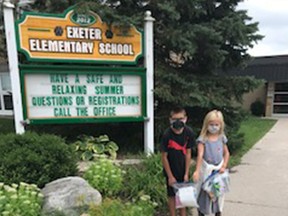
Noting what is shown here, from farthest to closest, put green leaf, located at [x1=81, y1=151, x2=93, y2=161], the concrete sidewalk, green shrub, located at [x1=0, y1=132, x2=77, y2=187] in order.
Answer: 1. green leaf, located at [x1=81, y1=151, x2=93, y2=161]
2. the concrete sidewalk
3. green shrub, located at [x1=0, y1=132, x2=77, y2=187]

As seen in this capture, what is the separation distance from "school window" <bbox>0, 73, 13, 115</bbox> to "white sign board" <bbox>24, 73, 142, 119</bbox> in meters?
11.3

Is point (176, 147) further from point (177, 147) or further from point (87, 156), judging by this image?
point (87, 156)

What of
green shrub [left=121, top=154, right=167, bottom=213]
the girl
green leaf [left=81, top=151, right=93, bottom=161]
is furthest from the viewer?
green leaf [left=81, top=151, right=93, bottom=161]

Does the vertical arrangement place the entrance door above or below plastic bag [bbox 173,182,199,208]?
below

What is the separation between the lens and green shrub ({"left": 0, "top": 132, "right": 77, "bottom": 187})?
139 inches

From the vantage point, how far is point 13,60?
15.5 ft

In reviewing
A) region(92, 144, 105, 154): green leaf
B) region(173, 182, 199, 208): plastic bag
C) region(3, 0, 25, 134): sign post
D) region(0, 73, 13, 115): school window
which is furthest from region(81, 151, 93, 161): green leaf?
region(0, 73, 13, 115): school window

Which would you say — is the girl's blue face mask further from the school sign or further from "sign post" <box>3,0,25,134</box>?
"sign post" <box>3,0,25,134</box>

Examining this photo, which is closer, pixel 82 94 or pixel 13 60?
pixel 13 60

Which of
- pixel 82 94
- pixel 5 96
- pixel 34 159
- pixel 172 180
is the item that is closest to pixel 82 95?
pixel 82 94

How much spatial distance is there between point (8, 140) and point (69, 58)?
6.37 ft

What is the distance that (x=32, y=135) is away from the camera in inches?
159

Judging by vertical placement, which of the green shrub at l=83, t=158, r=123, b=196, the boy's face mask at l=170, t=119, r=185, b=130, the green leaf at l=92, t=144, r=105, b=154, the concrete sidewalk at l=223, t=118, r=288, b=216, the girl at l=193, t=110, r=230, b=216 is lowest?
the concrete sidewalk at l=223, t=118, r=288, b=216

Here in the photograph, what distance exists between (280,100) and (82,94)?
53.9 feet
